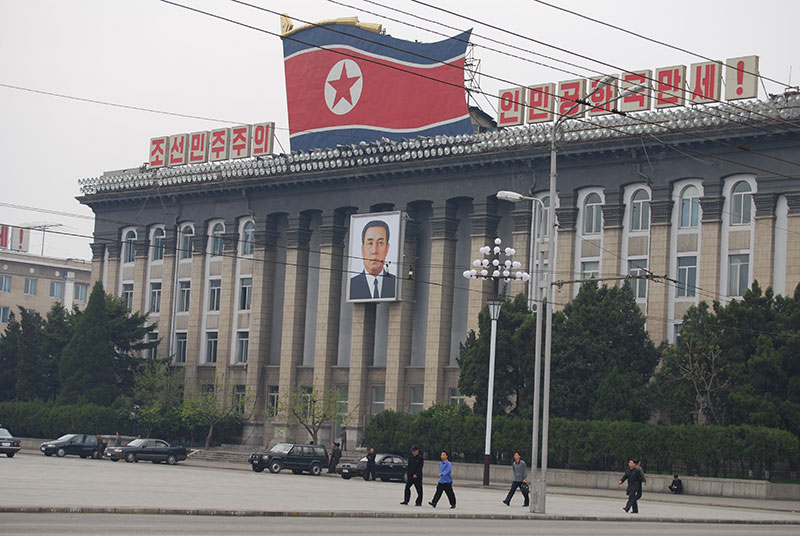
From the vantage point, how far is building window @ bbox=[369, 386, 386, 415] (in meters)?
77.9

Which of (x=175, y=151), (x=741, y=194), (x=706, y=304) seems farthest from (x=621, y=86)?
(x=175, y=151)

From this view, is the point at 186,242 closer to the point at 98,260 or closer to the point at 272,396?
the point at 98,260

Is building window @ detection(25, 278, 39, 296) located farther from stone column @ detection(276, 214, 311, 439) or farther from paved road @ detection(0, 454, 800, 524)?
paved road @ detection(0, 454, 800, 524)

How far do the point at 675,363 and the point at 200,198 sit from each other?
139 feet

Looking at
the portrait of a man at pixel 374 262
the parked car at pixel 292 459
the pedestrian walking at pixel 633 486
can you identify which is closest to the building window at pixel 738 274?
the portrait of a man at pixel 374 262

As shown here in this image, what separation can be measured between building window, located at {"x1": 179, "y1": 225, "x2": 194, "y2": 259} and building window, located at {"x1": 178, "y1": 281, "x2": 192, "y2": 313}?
1962mm

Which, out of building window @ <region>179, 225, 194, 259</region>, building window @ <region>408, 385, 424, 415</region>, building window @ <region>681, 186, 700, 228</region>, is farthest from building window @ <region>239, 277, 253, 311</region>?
building window @ <region>681, 186, 700, 228</region>

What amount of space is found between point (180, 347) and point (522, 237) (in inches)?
1192

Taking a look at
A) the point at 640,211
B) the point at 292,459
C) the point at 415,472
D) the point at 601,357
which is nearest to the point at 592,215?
the point at 640,211

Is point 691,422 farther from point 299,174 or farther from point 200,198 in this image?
point 200,198

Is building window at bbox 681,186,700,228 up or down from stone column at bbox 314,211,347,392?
up

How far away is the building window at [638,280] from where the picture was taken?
2648 inches

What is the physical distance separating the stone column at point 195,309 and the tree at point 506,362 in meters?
29.4

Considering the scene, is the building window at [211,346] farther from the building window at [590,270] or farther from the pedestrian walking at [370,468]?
the pedestrian walking at [370,468]
